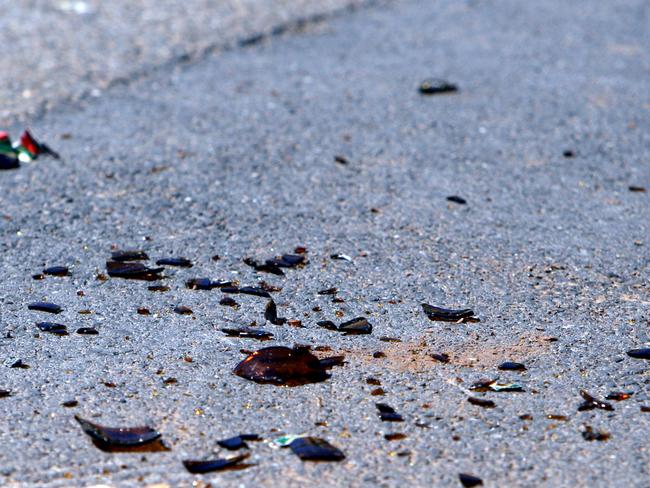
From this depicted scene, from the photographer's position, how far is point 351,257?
3.22 m

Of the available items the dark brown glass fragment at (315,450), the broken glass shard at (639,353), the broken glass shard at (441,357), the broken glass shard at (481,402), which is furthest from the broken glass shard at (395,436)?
the broken glass shard at (639,353)

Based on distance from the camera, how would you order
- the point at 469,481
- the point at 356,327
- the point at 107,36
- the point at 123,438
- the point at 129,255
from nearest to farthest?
the point at 469,481 < the point at 123,438 < the point at 356,327 < the point at 129,255 < the point at 107,36

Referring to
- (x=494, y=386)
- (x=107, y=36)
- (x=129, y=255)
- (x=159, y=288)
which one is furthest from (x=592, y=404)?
(x=107, y=36)

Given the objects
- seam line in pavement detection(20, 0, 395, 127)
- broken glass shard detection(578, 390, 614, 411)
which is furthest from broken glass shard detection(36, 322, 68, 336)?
seam line in pavement detection(20, 0, 395, 127)

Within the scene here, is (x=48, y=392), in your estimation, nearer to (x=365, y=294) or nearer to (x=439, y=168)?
(x=365, y=294)

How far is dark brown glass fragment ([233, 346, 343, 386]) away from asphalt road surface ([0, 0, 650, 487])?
31 millimetres

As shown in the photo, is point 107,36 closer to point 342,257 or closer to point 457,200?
point 457,200

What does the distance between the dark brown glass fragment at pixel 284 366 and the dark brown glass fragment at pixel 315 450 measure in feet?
0.89

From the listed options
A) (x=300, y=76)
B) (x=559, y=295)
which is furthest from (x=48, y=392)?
(x=300, y=76)

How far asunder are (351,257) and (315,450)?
3.61ft

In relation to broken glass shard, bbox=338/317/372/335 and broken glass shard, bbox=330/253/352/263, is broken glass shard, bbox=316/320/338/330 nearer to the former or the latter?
broken glass shard, bbox=338/317/372/335

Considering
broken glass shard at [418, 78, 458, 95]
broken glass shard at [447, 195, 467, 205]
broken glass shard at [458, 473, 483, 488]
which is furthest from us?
broken glass shard at [418, 78, 458, 95]

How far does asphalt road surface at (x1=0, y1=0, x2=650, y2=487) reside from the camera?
2252 millimetres

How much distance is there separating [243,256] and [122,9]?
3545 millimetres
